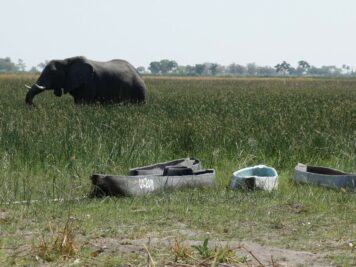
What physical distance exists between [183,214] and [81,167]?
9.81 ft

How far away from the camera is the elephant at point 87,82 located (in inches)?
785

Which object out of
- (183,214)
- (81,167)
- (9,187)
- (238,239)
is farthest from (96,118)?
(238,239)

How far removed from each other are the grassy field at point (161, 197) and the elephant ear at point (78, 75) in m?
5.46

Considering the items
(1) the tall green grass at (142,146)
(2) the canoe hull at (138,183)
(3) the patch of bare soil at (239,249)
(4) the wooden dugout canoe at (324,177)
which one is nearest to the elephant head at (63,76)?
(1) the tall green grass at (142,146)

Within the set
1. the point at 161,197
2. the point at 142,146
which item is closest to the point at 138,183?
the point at 161,197

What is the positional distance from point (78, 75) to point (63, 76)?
1.96 feet

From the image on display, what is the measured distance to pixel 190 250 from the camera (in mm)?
4949

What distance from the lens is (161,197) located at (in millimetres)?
7734

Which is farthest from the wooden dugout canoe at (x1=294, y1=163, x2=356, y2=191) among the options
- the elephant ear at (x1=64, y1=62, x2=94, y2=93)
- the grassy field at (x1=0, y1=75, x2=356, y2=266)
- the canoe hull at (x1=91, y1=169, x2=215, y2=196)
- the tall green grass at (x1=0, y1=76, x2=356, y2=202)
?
the elephant ear at (x1=64, y1=62, x2=94, y2=93)

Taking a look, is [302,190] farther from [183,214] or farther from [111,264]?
[111,264]

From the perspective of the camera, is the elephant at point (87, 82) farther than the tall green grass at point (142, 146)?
Yes

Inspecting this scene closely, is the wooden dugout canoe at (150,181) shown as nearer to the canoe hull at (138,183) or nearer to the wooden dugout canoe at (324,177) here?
the canoe hull at (138,183)

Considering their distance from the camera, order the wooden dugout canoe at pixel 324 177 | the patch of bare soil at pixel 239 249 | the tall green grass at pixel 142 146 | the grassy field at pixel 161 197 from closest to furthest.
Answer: the patch of bare soil at pixel 239 249 < the grassy field at pixel 161 197 < the wooden dugout canoe at pixel 324 177 < the tall green grass at pixel 142 146

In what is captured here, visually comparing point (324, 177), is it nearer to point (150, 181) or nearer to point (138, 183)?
point (150, 181)
